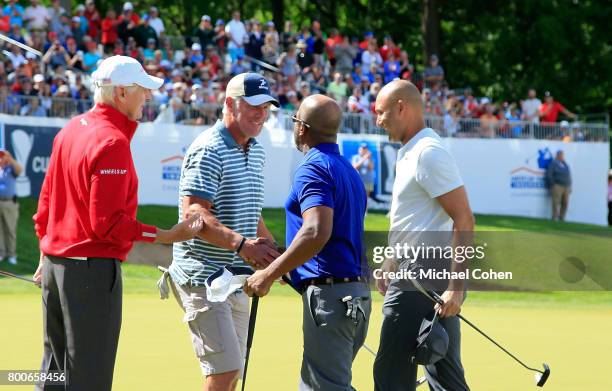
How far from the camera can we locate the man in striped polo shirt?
259 inches

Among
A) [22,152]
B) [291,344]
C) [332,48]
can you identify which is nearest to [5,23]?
[22,152]

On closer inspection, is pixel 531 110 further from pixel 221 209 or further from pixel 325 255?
pixel 325 255

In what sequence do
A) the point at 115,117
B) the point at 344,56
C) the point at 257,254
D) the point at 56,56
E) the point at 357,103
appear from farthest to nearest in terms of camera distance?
the point at 344,56
the point at 357,103
the point at 56,56
the point at 257,254
the point at 115,117

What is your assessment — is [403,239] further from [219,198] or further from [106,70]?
[106,70]

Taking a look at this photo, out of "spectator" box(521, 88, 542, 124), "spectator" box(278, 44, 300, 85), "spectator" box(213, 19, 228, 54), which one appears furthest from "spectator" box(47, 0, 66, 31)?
"spectator" box(521, 88, 542, 124)

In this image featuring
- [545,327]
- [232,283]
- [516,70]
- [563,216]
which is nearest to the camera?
[232,283]

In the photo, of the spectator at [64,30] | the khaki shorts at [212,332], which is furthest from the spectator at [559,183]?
the khaki shorts at [212,332]

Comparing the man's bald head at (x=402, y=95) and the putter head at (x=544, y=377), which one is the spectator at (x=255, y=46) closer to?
the putter head at (x=544, y=377)

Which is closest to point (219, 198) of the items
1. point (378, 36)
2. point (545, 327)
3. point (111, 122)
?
point (111, 122)

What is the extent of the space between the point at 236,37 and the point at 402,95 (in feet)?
79.7

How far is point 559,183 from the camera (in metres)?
32.1

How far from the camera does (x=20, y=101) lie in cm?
2239

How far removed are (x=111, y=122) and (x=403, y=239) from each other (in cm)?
181

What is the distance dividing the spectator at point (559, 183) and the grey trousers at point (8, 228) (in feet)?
56.0
